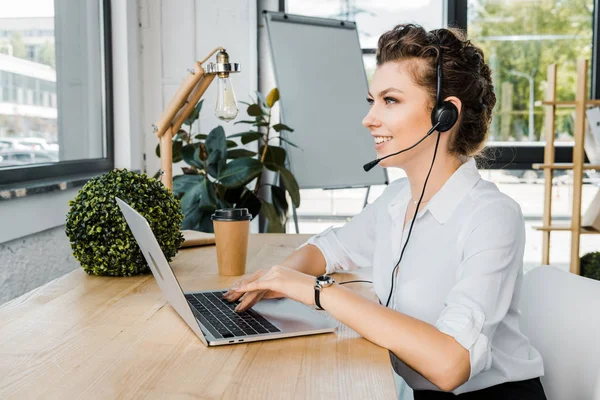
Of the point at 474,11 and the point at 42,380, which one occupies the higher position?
the point at 474,11

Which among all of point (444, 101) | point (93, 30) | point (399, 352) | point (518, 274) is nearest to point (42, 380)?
point (399, 352)

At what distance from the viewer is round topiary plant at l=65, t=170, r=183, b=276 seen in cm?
131

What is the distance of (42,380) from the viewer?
79cm

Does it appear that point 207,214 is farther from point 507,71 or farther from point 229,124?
point 507,71

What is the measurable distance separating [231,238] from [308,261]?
189mm

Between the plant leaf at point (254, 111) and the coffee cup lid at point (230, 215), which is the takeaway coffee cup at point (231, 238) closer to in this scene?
the coffee cup lid at point (230, 215)

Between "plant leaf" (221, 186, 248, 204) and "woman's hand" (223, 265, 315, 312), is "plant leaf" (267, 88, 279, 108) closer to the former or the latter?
"plant leaf" (221, 186, 248, 204)

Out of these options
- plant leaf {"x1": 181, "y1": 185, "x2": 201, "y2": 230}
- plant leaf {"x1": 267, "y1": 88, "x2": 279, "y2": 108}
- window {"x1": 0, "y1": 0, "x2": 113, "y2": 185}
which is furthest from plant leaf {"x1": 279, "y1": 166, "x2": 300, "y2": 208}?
window {"x1": 0, "y1": 0, "x2": 113, "y2": 185}

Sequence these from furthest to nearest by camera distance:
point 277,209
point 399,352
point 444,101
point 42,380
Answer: point 277,209 < point 444,101 < point 399,352 < point 42,380

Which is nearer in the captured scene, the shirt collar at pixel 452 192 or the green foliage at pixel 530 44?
the shirt collar at pixel 452 192

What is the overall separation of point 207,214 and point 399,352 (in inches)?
72.7

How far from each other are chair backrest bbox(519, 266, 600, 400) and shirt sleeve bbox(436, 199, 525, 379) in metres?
0.11

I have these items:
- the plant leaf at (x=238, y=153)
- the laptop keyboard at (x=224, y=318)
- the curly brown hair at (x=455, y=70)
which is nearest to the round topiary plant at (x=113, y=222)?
the laptop keyboard at (x=224, y=318)

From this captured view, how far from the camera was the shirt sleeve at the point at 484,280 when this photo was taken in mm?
949
